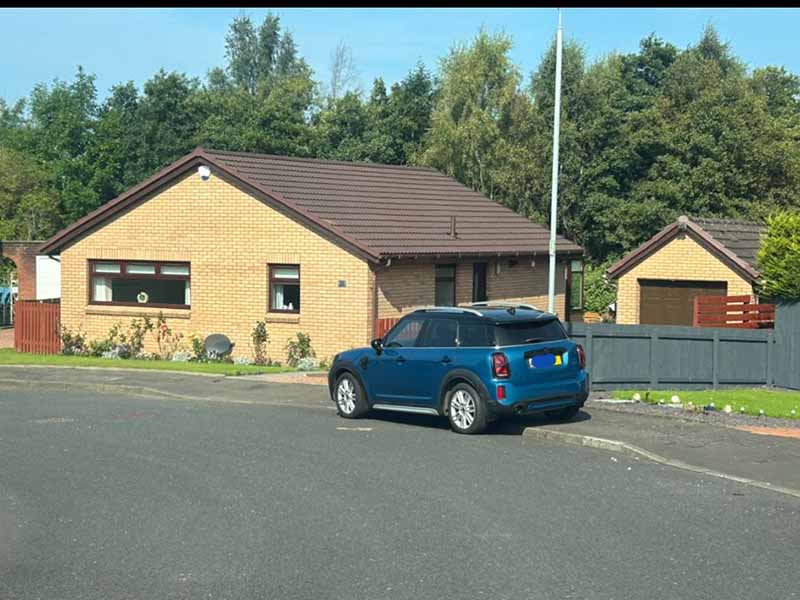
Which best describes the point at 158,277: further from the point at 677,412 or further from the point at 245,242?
→ the point at 677,412

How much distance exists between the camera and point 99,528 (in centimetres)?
1030

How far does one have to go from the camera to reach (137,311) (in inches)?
1203

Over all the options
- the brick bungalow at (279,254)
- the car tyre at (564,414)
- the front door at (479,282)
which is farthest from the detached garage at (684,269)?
the car tyre at (564,414)

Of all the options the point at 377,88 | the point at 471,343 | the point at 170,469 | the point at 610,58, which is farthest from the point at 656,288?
the point at 610,58

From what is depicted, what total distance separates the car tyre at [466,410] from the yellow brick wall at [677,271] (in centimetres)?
1364

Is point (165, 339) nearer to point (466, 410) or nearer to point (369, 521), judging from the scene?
point (466, 410)

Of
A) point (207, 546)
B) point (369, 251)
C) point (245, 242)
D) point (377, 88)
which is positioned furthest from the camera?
point (377, 88)

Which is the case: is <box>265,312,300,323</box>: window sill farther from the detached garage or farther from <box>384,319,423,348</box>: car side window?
<box>384,319,423,348</box>: car side window

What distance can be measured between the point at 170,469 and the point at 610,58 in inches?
2561

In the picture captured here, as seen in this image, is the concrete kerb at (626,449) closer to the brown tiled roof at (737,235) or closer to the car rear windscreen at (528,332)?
the car rear windscreen at (528,332)

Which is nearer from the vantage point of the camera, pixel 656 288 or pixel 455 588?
pixel 455 588

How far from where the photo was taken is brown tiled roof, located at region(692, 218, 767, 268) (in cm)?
2849

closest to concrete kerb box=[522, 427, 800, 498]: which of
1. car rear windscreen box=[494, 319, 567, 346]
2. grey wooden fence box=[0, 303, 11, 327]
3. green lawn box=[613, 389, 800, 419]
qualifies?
car rear windscreen box=[494, 319, 567, 346]

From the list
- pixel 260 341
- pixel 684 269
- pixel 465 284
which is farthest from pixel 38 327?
pixel 684 269
